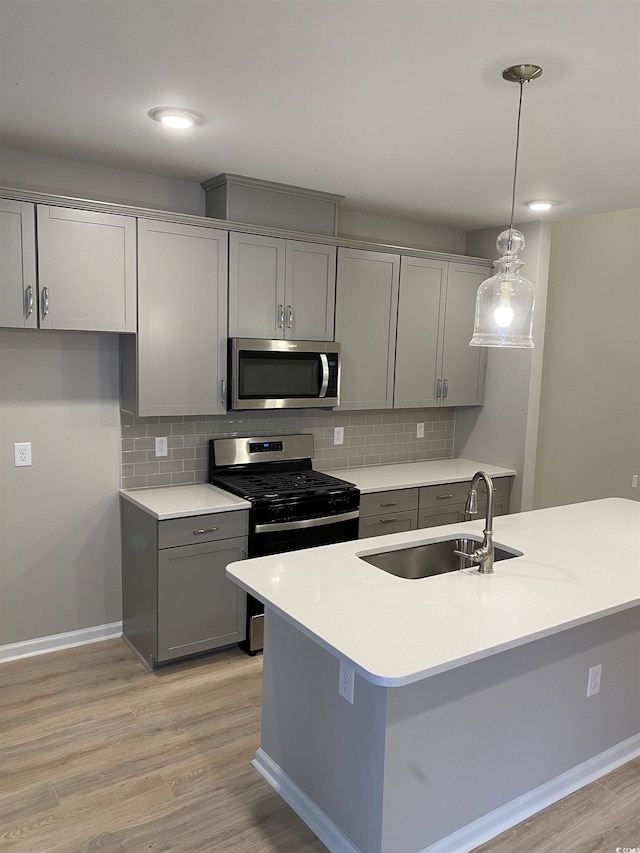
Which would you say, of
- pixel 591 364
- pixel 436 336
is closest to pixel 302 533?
pixel 436 336

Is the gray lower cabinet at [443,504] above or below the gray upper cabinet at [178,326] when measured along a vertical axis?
below

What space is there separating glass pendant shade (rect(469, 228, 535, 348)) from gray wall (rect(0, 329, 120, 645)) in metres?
2.13

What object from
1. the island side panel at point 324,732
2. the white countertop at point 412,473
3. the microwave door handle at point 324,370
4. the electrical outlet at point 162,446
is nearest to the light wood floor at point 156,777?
the island side panel at point 324,732

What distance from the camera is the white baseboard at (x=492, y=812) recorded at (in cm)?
219

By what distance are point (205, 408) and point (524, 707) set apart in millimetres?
2137

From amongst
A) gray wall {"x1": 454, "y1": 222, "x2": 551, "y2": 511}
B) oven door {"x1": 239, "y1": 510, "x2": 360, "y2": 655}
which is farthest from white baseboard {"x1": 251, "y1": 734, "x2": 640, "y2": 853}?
gray wall {"x1": 454, "y1": 222, "x2": 551, "y2": 511}

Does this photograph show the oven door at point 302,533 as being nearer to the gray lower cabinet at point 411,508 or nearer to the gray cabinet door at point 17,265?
the gray lower cabinet at point 411,508

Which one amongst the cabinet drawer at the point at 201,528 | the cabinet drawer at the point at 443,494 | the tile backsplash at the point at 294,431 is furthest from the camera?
the cabinet drawer at the point at 443,494

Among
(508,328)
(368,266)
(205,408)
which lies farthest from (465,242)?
(508,328)

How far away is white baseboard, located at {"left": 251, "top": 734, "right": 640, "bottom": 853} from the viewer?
86.2 inches

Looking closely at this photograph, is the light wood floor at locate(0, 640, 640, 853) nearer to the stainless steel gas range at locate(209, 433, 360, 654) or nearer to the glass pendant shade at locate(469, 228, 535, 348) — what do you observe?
the stainless steel gas range at locate(209, 433, 360, 654)

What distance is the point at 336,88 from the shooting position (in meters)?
2.29

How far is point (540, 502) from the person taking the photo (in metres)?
5.49

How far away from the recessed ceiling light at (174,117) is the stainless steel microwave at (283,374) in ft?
3.89
